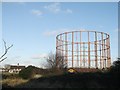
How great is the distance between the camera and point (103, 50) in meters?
35.8

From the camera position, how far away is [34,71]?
27.2m

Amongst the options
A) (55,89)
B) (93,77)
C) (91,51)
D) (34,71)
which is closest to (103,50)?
(91,51)

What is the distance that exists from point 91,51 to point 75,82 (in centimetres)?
1826

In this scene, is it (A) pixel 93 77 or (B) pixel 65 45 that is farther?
(B) pixel 65 45

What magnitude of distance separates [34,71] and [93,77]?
10.7m

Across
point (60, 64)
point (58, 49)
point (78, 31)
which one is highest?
point (78, 31)

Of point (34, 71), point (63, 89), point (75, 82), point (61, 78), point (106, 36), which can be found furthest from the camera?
point (106, 36)

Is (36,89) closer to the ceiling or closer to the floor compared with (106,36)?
closer to the floor

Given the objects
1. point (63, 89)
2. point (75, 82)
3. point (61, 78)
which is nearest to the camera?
point (63, 89)

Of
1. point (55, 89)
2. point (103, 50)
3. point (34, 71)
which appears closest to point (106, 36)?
point (103, 50)

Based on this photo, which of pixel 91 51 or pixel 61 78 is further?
pixel 91 51

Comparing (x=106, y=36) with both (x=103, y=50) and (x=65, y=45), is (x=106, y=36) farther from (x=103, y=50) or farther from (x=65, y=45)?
(x=65, y=45)

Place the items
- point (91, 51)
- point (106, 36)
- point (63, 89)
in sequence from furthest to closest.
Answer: point (106, 36)
point (91, 51)
point (63, 89)

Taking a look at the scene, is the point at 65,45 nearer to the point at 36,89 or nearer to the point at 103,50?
the point at 103,50
